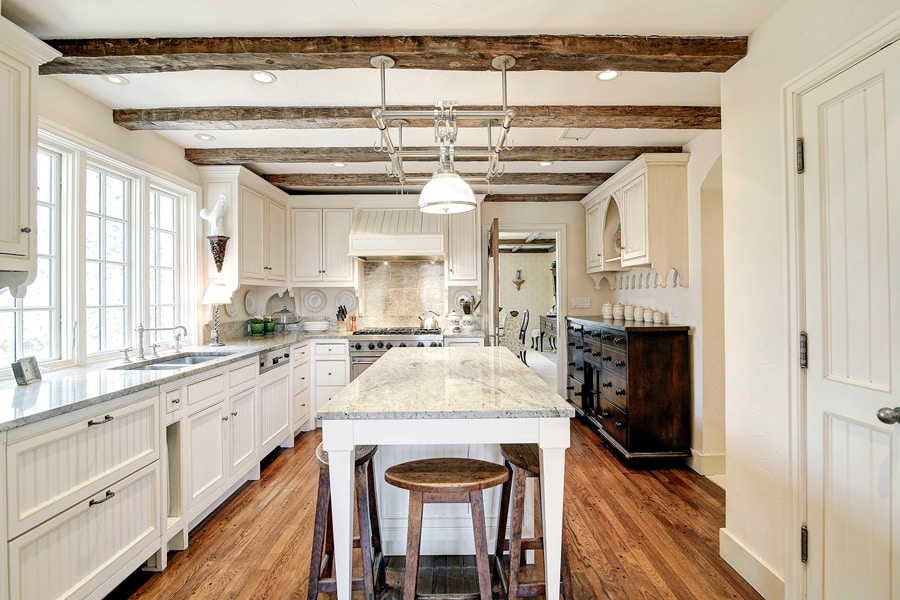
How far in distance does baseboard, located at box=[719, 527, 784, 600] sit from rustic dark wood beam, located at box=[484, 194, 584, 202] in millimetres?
3603

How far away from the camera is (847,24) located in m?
1.50

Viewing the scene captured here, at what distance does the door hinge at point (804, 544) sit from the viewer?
66.4 inches

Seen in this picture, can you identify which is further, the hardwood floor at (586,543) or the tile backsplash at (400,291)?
the tile backsplash at (400,291)

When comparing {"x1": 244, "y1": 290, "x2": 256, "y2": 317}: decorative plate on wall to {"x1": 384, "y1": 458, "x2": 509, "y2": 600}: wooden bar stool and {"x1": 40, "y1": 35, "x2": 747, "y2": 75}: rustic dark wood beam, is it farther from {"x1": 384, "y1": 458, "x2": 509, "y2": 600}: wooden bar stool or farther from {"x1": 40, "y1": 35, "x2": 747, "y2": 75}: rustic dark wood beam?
{"x1": 384, "y1": 458, "x2": 509, "y2": 600}: wooden bar stool

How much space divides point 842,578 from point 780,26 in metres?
2.11

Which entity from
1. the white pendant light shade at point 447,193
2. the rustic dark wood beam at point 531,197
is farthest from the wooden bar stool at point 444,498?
the rustic dark wood beam at point 531,197

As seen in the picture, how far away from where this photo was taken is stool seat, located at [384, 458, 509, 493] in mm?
1512

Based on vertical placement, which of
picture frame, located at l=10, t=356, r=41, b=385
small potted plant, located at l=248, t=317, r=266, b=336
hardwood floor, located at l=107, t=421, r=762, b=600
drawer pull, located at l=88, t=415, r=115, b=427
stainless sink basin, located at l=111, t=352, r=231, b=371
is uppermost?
small potted plant, located at l=248, t=317, r=266, b=336

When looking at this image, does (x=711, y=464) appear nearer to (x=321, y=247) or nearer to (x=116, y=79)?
(x=321, y=247)

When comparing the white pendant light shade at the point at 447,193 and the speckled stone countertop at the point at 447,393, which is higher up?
the white pendant light shade at the point at 447,193

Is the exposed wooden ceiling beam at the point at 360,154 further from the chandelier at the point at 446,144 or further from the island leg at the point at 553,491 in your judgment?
the island leg at the point at 553,491

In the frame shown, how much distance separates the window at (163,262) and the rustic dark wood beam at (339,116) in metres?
0.69

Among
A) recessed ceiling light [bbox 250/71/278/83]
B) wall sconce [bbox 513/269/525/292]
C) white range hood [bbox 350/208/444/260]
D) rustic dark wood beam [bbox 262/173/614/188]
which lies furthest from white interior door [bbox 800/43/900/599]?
wall sconce [bbox 513/269/525/292]

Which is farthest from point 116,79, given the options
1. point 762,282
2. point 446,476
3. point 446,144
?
point 762,282
